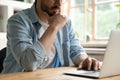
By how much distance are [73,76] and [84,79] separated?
0.10 meters

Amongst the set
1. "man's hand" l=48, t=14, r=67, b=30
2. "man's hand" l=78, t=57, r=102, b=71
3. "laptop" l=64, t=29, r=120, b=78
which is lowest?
"man's hand" l=78, t=57, r=102, b=71

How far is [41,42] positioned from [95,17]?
2045 millimetres

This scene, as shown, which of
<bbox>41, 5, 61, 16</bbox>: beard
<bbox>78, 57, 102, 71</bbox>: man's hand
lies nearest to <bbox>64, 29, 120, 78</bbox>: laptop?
<bbox>78, 57, 102, 71</bbox>: man's hand

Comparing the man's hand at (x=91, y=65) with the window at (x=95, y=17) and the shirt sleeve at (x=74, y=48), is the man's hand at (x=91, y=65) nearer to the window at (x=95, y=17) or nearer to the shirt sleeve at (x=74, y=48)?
the shirt sleeve at (x=74, y=48)

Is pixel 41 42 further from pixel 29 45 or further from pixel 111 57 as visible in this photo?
pixel 111 57

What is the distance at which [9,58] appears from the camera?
163 cm

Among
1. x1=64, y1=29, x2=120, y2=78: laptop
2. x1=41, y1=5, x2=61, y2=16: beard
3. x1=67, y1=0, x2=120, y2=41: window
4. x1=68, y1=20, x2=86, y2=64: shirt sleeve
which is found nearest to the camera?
x1=64, y1=29, x2=120, y2=78: laptop

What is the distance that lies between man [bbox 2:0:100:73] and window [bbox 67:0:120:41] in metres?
1.33

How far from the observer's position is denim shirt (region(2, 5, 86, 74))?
4.43 ft

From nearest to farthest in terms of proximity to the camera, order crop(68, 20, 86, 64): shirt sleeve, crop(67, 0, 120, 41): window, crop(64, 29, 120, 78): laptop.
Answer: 1. crop(64, 29, 120, 78): laptop
2. crop(68, 20, 86, 64): shirt sleeve
3. crop(67, 0, 120, 41): window

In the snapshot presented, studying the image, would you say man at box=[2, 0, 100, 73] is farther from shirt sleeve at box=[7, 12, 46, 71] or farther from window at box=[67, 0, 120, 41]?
window at box=[67, 0, 120, 41]

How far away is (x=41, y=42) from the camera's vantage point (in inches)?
54.7

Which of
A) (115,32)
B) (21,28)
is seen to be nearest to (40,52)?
(21,28)

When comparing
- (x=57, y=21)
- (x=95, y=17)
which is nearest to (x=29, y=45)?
(x=57, y=21)
